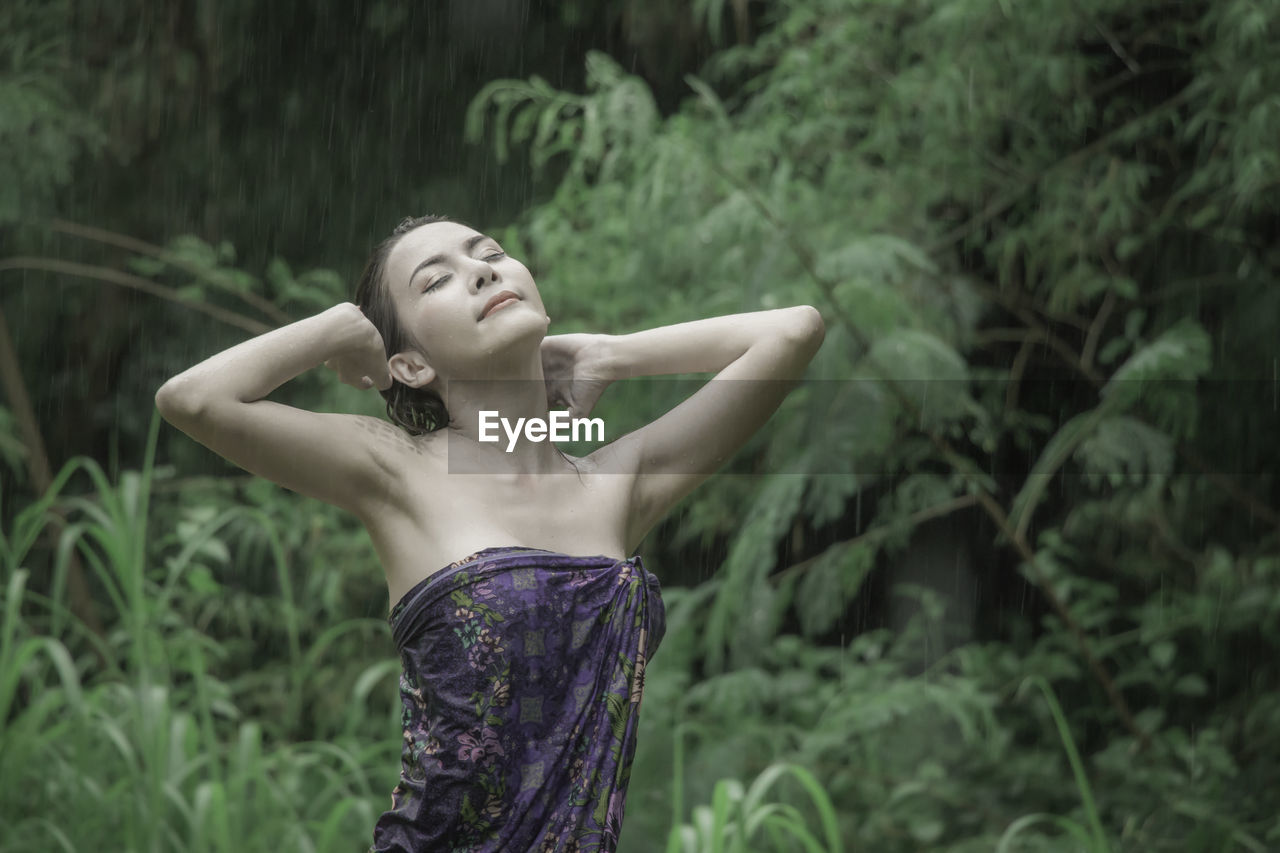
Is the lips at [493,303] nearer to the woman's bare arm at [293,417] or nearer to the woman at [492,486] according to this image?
the woman at [492,486]

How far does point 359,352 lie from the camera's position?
146 cm

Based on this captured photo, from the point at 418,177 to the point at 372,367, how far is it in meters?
2.90

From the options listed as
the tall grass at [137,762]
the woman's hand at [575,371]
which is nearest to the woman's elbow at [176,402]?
the woman's hand at [575,371]

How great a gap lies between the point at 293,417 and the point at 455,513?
0.19 meters

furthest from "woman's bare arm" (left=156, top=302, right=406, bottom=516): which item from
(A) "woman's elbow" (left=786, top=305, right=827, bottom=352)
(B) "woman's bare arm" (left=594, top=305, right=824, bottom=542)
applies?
(A) "woman's elbow" (left=786, top=305, right=827, bottom=352)

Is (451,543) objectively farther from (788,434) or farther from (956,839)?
(956,839)

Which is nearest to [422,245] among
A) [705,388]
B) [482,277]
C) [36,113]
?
[482,277]

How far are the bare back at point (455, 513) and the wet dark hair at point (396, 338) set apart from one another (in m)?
0.06

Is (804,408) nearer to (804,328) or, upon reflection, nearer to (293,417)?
(804,328)

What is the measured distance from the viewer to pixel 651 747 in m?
3.21

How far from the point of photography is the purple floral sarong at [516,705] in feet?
4.35

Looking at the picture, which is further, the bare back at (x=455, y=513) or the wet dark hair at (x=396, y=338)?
the wet dark hair at (x=396, y=338)

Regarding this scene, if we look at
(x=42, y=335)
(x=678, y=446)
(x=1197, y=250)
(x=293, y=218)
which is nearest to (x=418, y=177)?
(x=293, y=218)

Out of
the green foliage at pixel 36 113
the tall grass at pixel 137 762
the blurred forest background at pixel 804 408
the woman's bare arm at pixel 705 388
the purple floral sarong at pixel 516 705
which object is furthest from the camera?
the green foliage at pixel 36 113
